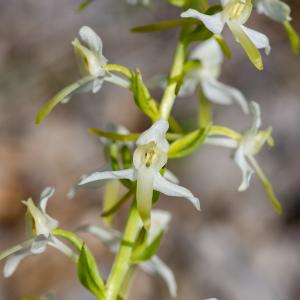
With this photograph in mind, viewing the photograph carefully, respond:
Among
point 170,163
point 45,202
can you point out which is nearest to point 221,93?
point 45,202

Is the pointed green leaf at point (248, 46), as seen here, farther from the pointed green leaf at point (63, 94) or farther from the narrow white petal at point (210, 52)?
the narrow white petal at point (210, 52)

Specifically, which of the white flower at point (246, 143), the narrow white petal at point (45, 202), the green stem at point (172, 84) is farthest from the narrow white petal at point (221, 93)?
the narrow white petal at point (45, 202)

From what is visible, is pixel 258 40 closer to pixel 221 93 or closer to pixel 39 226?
pixel 221 93

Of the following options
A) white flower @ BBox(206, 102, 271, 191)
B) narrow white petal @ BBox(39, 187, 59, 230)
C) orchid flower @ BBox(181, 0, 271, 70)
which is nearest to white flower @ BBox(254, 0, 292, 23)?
orchid flower @ BBox(181, 0, 271, 70)

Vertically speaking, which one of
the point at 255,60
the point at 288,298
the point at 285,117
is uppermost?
the point at 255,60

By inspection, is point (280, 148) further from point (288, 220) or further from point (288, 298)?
point (288, 298)

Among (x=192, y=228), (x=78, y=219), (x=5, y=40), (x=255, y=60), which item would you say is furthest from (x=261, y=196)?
(x=255, y=60)
